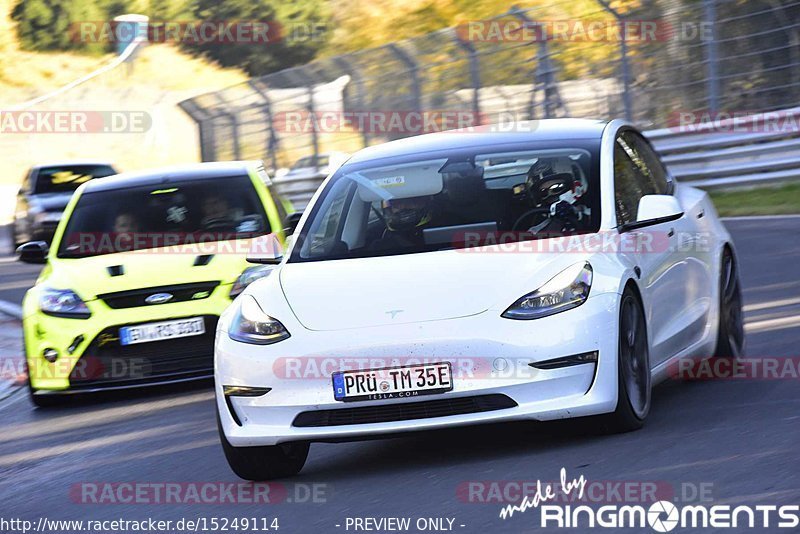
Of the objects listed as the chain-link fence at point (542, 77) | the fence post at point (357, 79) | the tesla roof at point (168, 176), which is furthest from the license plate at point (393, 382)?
the fence post at point (357, 79)

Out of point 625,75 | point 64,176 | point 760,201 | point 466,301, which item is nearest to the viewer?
point 466,301

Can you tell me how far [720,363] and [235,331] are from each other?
291 centimetres

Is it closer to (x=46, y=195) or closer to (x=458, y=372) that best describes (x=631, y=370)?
(x=458, y=372)

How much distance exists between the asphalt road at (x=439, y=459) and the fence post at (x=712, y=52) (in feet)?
40.2

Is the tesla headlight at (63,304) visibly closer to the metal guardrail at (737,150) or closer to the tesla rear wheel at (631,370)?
the tesla rear wheel at (631,370)

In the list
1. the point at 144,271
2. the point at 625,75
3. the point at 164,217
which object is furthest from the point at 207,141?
the point at 144,271

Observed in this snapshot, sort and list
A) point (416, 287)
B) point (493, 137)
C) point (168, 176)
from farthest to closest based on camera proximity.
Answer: point (168, 176), point (493, 137), point (416, 287)

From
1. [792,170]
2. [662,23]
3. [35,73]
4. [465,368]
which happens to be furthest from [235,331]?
[35,73]

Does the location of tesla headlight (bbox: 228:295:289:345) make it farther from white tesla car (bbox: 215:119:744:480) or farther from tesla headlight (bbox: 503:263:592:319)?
tesla headlight (bbox: 503:263:592:319)

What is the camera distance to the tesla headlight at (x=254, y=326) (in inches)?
262

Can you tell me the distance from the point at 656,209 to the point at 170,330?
12.2 feet

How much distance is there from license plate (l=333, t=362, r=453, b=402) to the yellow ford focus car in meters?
3.58

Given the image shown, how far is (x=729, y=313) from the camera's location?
855 cm

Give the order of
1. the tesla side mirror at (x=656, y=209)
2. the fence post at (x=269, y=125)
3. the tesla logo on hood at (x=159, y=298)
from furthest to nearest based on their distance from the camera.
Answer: the fence post at (x=269, y=125)
the tesla logo on hood at (x=159, y=298)
the tesla side mirror at (x=656, y=209)
